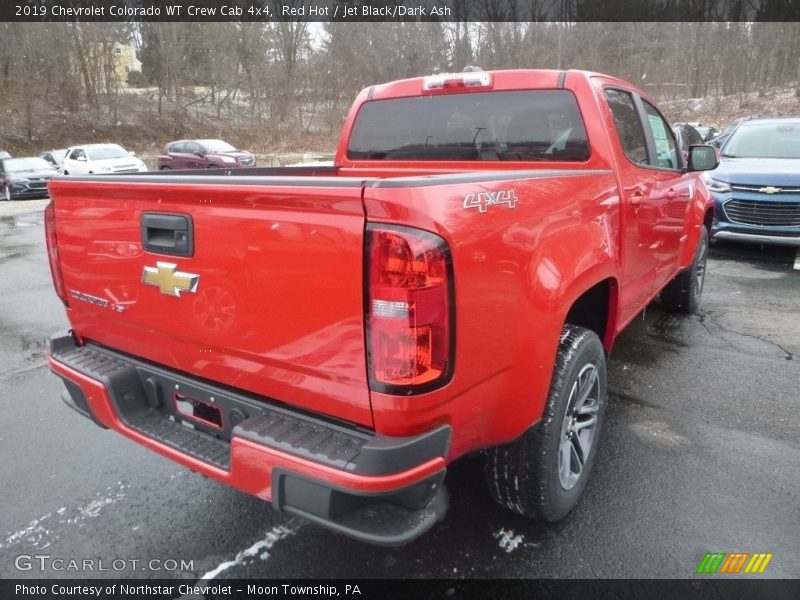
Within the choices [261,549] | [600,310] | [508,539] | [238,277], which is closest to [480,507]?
[508,539]

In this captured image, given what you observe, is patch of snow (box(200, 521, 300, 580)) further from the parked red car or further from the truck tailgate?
the parked red car

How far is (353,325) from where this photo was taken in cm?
183

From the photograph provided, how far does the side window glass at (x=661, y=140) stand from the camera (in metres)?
4.02

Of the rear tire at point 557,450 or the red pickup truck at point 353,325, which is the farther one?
the rear tire at point 557,450

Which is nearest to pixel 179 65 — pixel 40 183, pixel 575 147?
pixel 40 183

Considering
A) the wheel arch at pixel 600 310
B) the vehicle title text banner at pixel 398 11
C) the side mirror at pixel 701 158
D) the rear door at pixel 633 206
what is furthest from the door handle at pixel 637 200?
the vehicle title text banner at pixel 398 11

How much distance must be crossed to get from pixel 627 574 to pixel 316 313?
1.69 meters

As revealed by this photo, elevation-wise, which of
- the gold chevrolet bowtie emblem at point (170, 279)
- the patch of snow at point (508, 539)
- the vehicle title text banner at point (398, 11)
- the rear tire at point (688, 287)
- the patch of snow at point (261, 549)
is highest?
the vehicle title text banner at point (398, 11)

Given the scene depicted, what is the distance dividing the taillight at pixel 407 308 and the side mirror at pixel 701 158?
11.0 ft

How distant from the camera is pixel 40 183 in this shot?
19641mm

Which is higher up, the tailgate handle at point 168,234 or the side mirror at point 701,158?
the side mirror at point 701,158

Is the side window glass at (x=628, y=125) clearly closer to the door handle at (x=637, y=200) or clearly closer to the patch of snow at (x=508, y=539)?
the door handle at (x=637, y=200)

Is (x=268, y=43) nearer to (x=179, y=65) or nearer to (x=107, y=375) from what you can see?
(x=179, y=65)

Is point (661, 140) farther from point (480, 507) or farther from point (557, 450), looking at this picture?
point (480, 507)
